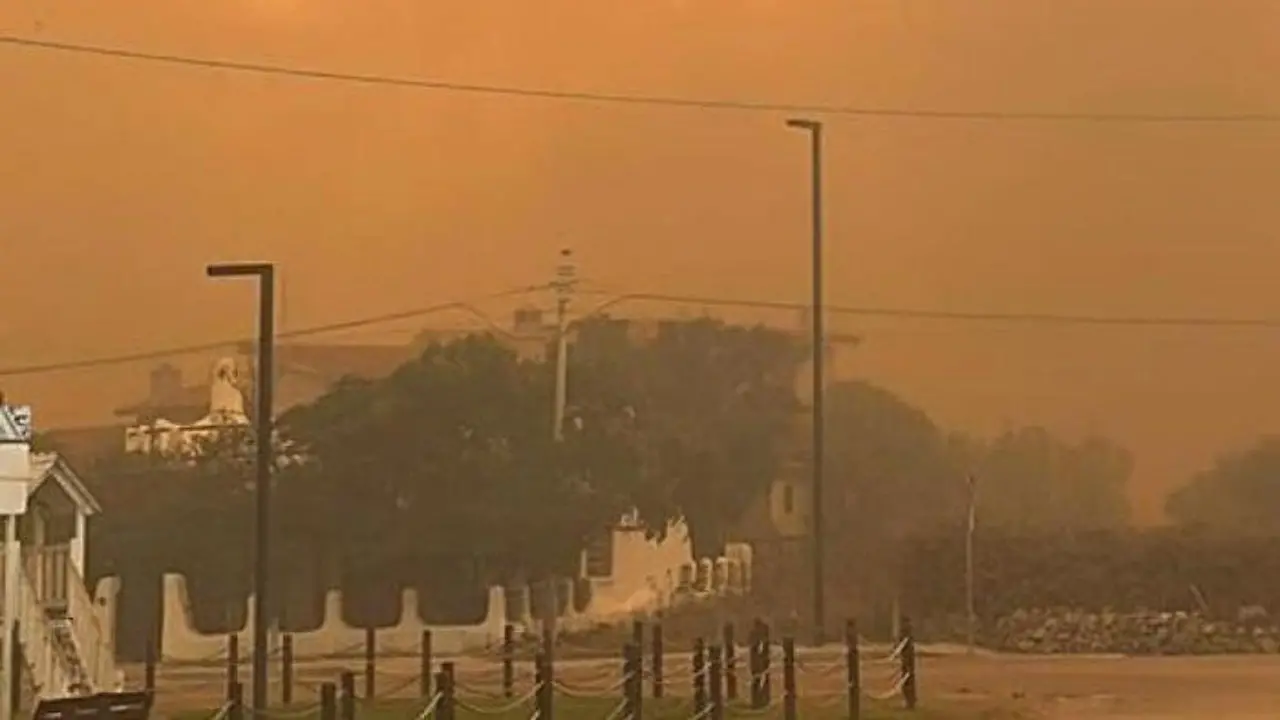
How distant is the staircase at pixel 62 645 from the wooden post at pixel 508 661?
358cm

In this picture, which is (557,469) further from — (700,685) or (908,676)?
(700,685)

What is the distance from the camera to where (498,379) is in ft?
109

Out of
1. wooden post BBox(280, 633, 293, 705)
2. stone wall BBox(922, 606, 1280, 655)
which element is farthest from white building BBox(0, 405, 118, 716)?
stone wall BBox(922, 606, 1280, 655)

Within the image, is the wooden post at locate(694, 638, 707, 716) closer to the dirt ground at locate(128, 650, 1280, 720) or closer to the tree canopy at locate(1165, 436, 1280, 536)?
the dirt ground at locate(128, 650, 1280, 720)

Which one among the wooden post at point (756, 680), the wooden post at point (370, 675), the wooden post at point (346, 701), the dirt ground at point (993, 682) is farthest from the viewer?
the wooden post at point (370, 675)

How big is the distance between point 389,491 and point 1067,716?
14692 mm

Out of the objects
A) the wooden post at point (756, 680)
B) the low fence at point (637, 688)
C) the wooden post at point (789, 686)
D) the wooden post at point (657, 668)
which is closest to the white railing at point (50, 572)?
the low fence at point (637, 688)

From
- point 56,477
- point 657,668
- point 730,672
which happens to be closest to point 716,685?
point 730,672

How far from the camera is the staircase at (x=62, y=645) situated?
1819 cm

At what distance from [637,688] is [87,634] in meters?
6.01

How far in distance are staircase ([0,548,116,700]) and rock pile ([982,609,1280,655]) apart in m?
15.5

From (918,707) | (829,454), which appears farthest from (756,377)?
(918,707)

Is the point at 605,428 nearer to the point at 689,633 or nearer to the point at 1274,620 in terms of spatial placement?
the point at 689,633

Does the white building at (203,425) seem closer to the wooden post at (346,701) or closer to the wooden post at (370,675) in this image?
the wooden post at (370,675)
